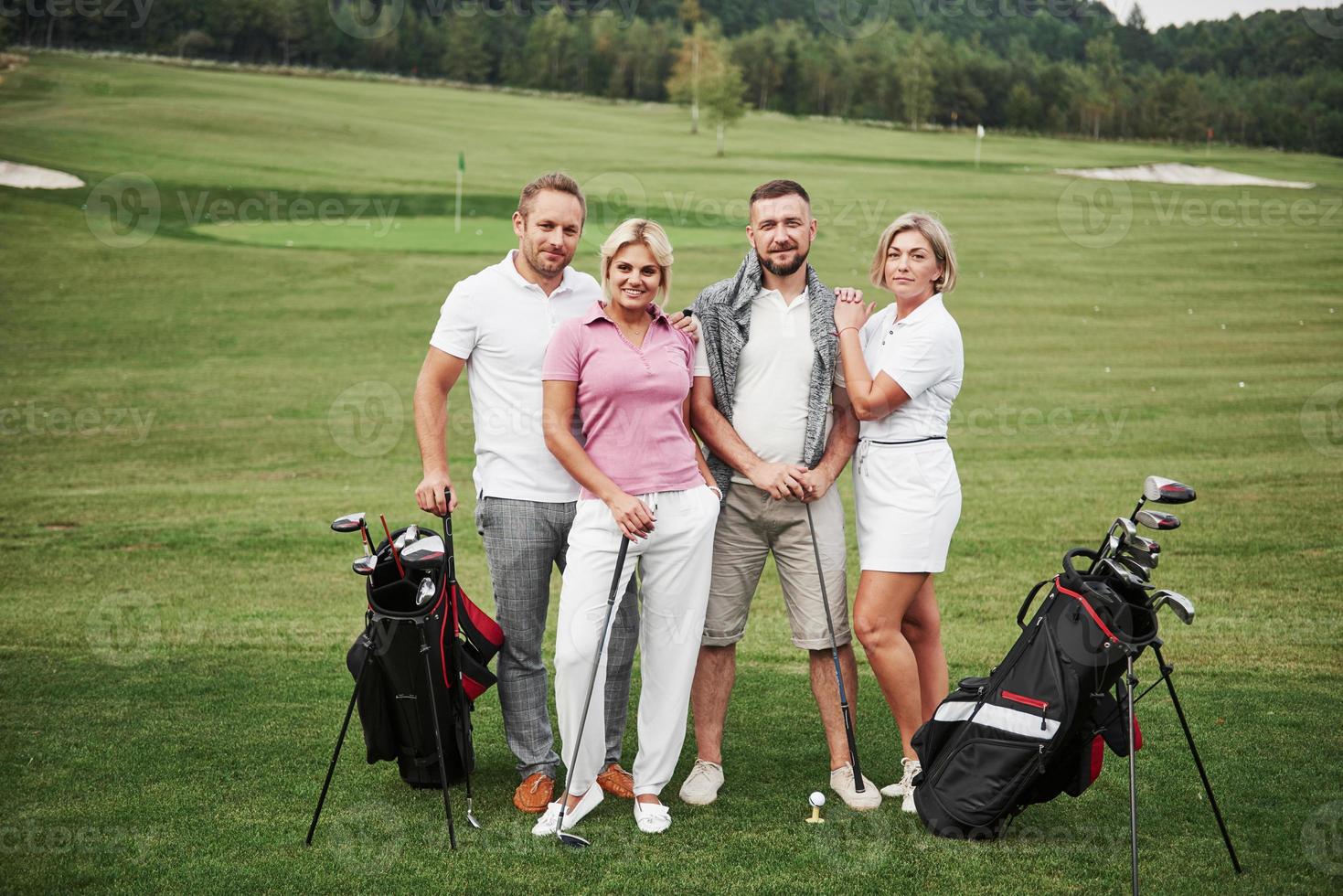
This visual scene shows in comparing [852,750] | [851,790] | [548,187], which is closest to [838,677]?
[852,750]

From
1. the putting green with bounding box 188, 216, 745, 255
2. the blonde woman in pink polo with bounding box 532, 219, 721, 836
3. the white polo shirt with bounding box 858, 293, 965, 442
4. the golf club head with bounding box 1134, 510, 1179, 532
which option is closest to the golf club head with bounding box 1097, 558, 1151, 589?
the golf club head with bounding box 1134, 510, 1179, 532

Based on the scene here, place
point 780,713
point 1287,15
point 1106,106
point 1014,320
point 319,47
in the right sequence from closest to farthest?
1. point 780,713
2. point 1014,320
3. point 1287,15
4. point 1106,106
5. point 319,47

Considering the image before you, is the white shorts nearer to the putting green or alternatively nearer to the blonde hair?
the blonde hair

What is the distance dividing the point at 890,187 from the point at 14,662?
26257mm

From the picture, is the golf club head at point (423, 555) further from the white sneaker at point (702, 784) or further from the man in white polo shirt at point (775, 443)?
the white sneaker at point (702, 784)

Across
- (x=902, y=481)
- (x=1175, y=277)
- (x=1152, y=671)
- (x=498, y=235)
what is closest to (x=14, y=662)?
(x=902, y=481)

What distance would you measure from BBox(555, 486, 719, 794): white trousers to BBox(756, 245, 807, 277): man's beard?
34.6 inches

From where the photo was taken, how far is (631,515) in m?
4.07

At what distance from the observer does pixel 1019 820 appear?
4312 millimetres

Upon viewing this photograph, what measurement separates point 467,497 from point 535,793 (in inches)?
247

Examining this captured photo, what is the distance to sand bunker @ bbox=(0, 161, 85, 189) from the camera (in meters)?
23.2

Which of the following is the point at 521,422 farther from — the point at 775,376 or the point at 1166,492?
the point at 1166,492

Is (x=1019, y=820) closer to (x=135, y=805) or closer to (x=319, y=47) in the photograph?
(x=135, y=805)

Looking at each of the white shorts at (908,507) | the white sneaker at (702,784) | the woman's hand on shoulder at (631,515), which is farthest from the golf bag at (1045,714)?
the woman's hand on shoulder at (631,515)
